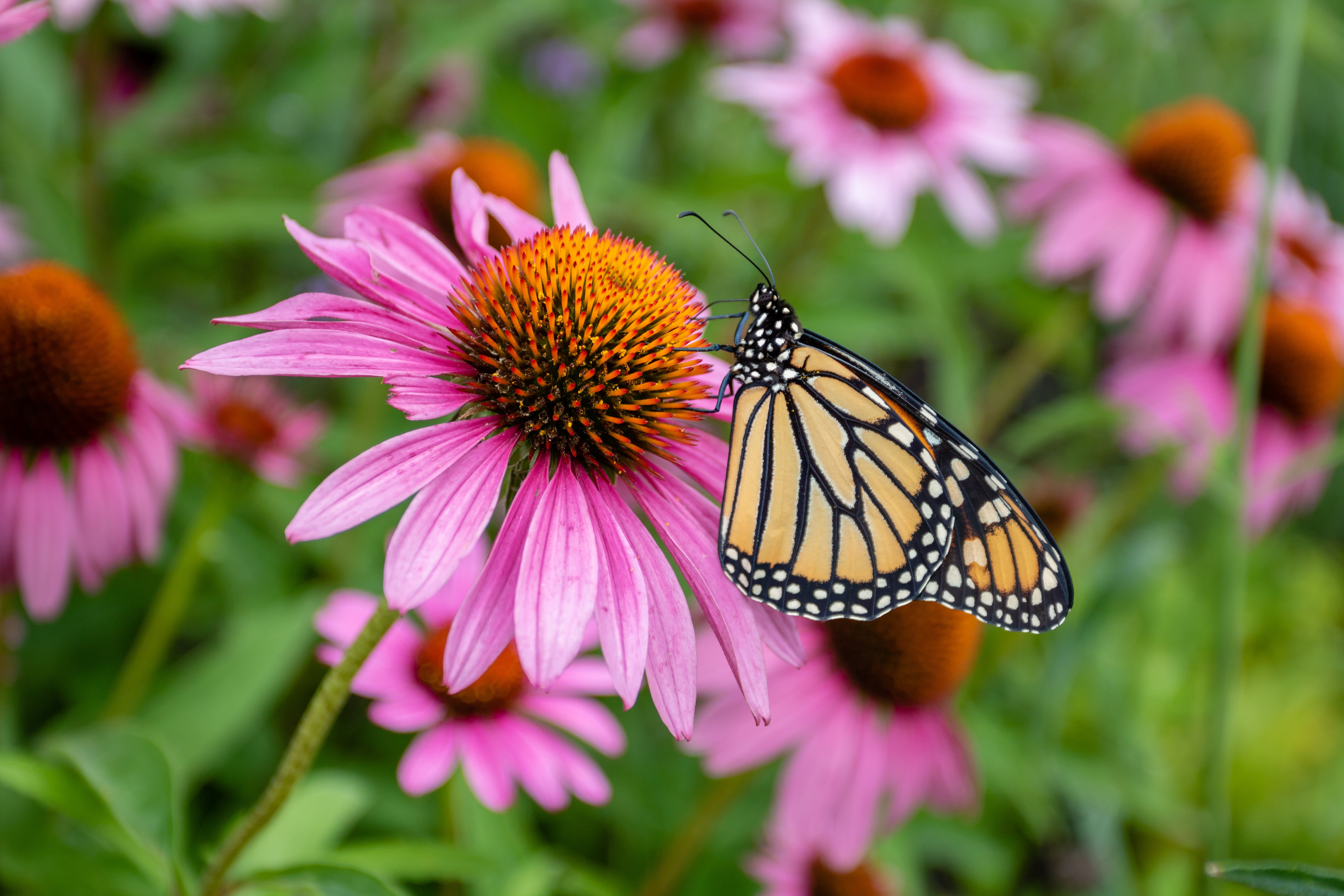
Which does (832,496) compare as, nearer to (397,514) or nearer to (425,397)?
(425,397)

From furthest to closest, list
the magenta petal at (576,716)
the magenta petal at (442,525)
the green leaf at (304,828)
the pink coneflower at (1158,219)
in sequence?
1. the pink coneflower at (1158,219)
2. the magenta petal at (576,716)
3. the green leaf at (304,828)
4. the magenta petal at (442,525)

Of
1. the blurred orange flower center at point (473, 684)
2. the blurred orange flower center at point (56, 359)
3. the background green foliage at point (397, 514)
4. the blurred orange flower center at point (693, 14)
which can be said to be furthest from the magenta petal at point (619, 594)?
the blurred orange flower center at point (693, 14)

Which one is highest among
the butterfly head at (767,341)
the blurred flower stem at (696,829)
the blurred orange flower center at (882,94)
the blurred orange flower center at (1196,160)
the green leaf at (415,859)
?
the blurred orange flower center at (882,94)

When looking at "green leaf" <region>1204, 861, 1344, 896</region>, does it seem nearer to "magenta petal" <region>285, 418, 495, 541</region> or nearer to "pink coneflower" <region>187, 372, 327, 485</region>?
"magenta petal" <region>285, 418, 495, 541</region>

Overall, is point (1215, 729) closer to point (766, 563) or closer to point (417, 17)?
point (766, 563)

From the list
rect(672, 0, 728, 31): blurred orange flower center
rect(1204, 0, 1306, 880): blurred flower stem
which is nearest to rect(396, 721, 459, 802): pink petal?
rect(1204, 0, 1306, 880): blurred flower stem

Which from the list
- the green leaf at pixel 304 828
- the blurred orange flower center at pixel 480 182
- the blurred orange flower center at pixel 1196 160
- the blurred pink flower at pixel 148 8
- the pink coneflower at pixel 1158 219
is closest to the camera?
the green leaf at pixel 304 828

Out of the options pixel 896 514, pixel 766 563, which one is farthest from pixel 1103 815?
pixel 766 563

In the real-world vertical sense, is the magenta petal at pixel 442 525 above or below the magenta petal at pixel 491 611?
above

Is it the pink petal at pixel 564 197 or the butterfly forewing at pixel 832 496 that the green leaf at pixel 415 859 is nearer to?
the butterfly forewing at pixel 832 496
